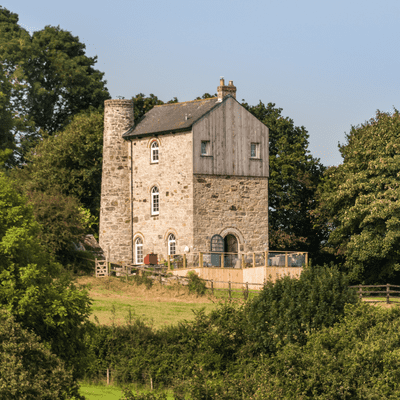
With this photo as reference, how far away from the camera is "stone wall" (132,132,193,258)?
42469 mm

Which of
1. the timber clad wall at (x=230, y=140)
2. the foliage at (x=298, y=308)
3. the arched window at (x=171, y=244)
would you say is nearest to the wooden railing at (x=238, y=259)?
the arched window at (x=171, y=244)

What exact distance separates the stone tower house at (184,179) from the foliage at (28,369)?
23.6 meters

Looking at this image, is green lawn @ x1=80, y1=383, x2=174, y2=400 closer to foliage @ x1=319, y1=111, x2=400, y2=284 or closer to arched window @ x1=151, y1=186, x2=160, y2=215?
foliage @ x1=319, y1=111, x2=400, y2=284

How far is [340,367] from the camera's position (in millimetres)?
22406

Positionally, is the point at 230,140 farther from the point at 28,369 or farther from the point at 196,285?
the point at 28,369

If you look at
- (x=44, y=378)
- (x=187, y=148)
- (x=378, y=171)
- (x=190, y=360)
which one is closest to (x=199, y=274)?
(x=187, y=148)

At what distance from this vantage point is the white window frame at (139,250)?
45.1m

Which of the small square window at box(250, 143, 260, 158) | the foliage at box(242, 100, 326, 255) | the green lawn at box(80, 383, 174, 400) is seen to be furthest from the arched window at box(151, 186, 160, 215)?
the green lawn at box(80, 383, 174, 400)

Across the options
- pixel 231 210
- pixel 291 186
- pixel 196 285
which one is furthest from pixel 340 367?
pixel 291 186

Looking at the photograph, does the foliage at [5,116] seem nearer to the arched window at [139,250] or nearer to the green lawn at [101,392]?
the arched window at [139,250]

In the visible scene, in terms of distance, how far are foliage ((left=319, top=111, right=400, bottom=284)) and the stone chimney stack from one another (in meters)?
7.84

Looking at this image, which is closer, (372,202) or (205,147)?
(372,202)

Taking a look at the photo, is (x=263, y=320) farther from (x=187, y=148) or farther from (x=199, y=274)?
(x=187, y=148)

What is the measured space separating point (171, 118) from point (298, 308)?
21.6m
